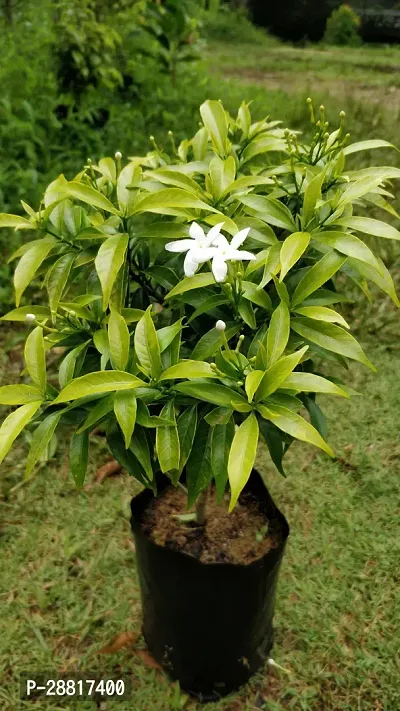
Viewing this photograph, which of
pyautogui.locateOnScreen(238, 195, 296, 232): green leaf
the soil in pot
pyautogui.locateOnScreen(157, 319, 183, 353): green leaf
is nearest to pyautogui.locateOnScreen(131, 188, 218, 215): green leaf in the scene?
pyautogui.locateOnScreen(238, 195, 296, 232): green leaf

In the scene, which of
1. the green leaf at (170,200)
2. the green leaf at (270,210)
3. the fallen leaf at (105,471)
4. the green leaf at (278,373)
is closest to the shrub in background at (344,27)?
the fallen leaf at (105,471)

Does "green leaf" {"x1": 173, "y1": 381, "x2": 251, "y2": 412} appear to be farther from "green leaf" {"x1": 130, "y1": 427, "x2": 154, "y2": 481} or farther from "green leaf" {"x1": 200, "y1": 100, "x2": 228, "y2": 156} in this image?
"green leaf" {"x1": 200, "y1": 100, "x2": 228, "y2": 156}

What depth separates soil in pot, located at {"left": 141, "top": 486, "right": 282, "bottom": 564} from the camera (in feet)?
5.77

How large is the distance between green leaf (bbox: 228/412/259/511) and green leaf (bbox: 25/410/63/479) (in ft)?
1.12

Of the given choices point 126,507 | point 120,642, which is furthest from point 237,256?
point 126,507

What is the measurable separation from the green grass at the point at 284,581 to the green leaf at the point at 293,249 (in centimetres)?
129

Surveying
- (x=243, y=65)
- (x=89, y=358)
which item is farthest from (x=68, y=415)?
(x=243, y=65)

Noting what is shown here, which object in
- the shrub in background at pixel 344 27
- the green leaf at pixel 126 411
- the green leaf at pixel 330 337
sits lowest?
the green leaf at pixel 126 411

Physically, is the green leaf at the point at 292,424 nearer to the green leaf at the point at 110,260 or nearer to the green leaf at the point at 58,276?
the green leaf at the point at 110,260

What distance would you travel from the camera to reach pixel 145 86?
460cm

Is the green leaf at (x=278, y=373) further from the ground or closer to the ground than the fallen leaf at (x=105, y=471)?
further from the ground

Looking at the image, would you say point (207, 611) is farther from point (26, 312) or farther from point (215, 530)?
point (26, 312)

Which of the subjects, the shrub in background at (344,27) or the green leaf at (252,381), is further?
the shrub in background at (344,27)

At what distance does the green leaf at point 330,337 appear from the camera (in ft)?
3.72
